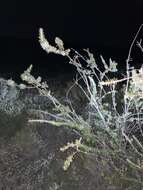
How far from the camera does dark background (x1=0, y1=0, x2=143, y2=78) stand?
3.85 metres

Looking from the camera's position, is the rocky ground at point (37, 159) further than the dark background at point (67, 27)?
No

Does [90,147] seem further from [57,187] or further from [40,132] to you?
[40,132]

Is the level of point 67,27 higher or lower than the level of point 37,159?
higher

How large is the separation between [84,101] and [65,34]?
4.37 ft

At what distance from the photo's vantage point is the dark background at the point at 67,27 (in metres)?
3.85

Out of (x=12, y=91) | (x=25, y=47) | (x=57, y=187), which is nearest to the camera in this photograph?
(x=57, y=187)

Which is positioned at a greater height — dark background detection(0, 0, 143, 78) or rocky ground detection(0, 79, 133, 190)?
dark background detection(0, 0, 143, 78)

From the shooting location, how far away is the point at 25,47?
13.0ft

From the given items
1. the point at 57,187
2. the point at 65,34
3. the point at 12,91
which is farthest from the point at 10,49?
the point at 57,187

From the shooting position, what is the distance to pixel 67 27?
4.10 metres

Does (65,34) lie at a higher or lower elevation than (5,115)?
higher

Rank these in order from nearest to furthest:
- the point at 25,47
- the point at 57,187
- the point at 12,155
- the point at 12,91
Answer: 1. the point at 57,187
2. the point at 12,155
3. the point at 12,91
4. the point at 25,47

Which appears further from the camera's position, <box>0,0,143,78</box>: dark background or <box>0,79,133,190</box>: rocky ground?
<box>0,0,143,78</box>: dark background

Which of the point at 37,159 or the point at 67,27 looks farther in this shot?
the point at 67,27
